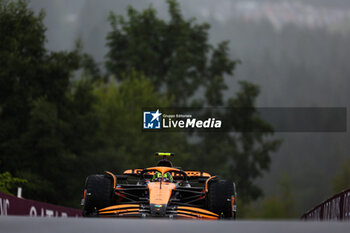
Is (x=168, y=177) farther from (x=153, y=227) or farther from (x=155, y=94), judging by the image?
(x=155, y=94)

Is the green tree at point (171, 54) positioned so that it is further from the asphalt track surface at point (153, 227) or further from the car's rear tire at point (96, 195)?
the asphalt track surface at point (153, 227)

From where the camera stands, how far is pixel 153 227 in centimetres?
361

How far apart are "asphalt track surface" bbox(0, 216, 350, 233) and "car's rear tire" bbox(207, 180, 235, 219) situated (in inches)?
303

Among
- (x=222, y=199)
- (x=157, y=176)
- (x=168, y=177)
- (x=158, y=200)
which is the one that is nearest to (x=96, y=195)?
(x=158, y=200)

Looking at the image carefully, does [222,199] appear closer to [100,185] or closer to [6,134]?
[100,185]

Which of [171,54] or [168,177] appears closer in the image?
[168,177]

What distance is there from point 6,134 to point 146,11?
34.4 meters

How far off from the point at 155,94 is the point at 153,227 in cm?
5485

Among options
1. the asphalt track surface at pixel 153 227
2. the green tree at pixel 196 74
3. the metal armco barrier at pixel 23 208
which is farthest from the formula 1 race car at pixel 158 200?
the green tree at pixel 196 74

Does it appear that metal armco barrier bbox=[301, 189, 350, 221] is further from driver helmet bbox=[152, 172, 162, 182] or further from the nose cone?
driver helmet bbox=[152, 172, 162, 182]

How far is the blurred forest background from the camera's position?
1705 inches

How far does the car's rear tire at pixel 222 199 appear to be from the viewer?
37.3 ft

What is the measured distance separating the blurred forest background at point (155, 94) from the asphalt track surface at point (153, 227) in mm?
20082

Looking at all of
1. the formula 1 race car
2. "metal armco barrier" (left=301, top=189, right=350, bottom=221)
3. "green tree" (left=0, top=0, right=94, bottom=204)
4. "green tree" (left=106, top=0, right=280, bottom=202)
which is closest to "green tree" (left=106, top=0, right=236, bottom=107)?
"green tree" (left=106, top=0, right=280, bottom=202)
